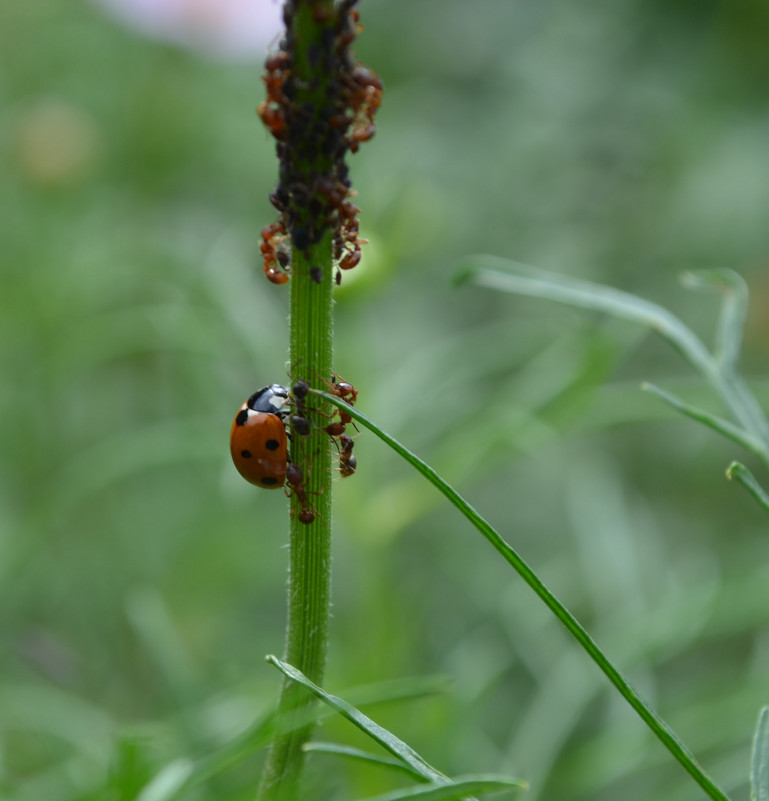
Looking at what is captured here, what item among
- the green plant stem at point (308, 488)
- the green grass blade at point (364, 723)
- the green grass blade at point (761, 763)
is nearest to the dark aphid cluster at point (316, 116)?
the green plant stem at point (308, 488)

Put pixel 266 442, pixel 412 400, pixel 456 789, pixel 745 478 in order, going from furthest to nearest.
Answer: pixel 412 400 < pixel 266 442 < pixel 745 478 < pixel 456 789

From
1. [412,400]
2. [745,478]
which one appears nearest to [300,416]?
[745,478]

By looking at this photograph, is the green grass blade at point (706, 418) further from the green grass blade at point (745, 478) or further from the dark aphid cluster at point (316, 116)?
the dark aphid cluster at point (316, 116)

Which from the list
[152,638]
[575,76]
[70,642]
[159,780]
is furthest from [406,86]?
[159,780]

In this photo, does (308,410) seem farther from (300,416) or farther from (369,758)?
(369,758)

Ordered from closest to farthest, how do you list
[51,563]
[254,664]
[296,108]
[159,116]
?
[296,108] < [254,664] < [51,563] < [159,116]

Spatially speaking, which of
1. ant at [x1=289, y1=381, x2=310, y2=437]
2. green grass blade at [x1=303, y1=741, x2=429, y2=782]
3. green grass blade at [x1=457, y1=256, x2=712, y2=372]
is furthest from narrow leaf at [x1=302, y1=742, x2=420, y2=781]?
green grass blade at [x1=457, y1=256, x2=712, y2=372]

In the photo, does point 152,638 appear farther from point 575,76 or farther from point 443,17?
point 443,17
